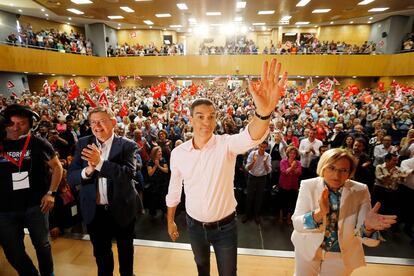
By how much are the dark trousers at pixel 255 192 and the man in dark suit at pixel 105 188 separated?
2560 millimetres

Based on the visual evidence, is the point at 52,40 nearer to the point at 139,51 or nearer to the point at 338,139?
the point at 139,51

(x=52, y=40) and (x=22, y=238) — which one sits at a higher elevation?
(x=52, y=40)

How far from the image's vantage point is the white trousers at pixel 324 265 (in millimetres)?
1857

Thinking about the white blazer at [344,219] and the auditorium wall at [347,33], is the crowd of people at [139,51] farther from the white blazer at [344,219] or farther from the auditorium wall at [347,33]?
the white blazer at [344,219]

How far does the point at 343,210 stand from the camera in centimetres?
180

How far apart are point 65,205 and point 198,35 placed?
89.1 ft

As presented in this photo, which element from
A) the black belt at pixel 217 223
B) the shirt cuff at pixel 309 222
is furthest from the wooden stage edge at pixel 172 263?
the shirt cuff at pixel 309 222

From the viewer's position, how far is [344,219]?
1.81 meters

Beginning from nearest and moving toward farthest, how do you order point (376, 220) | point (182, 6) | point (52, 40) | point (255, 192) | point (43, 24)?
point (376, 220), point (255, 192), point (182, 6), point (52, 40), point (43, 24)

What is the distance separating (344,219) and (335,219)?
6 cm

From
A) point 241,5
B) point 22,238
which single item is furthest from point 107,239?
point 241,5

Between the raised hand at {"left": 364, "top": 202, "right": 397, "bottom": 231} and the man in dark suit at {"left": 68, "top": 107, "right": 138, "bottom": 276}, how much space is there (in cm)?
186

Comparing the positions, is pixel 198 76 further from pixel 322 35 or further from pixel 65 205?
pixel 65 205

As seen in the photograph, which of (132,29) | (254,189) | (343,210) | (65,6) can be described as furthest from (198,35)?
(343,210)
